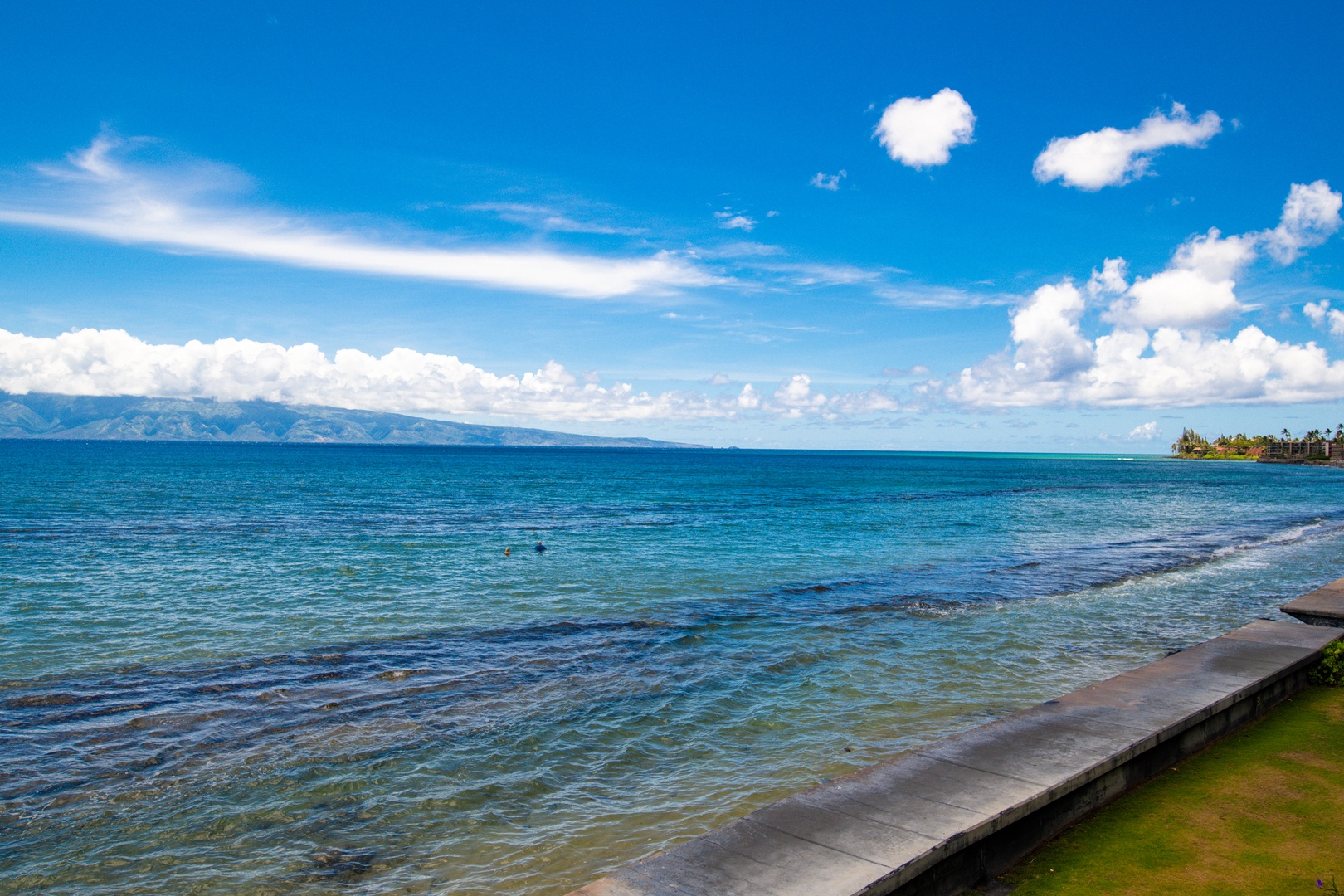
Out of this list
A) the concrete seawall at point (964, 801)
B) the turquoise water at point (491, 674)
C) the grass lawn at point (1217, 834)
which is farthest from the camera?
the turquoise water at point (491, 674)

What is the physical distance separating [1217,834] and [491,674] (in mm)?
10790

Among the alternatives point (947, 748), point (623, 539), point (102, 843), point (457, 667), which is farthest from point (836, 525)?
point (102, 843)

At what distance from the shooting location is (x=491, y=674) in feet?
45.3

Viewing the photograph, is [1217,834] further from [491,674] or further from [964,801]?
[491,674]

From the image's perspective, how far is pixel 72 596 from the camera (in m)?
20.8

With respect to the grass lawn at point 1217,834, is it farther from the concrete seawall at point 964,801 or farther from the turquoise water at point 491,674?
the turquoise water at point 491,674

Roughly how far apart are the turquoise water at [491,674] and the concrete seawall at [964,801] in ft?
5.66

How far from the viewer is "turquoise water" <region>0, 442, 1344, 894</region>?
7.74m

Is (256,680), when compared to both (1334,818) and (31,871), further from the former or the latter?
(1334,818)

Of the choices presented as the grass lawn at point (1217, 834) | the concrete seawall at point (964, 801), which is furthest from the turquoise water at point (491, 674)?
the grass lawn at point (1217, 834)

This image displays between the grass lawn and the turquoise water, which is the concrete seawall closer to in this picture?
the grass lawn

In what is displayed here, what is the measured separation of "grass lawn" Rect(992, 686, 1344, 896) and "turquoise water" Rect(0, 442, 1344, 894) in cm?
309

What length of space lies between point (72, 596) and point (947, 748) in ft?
75.8

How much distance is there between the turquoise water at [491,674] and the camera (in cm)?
774
